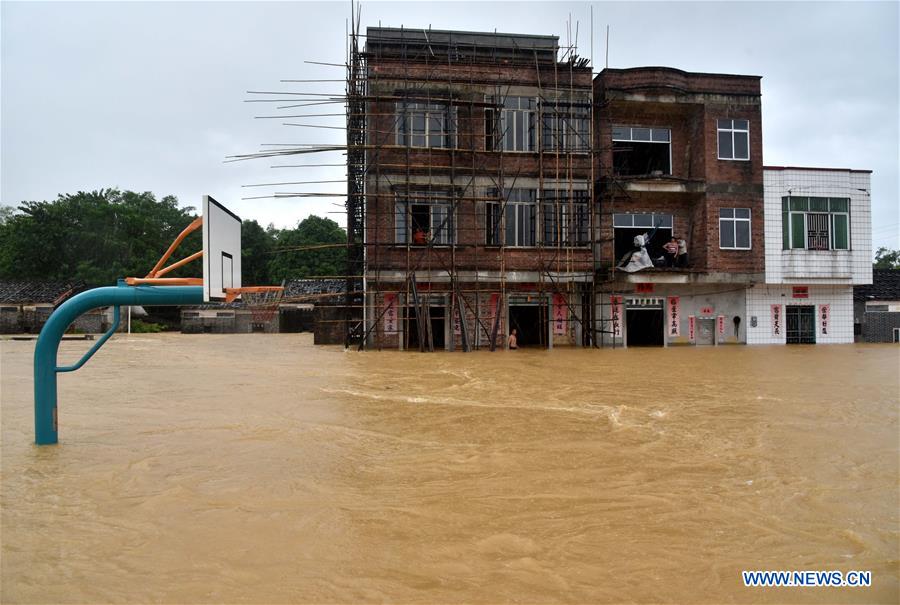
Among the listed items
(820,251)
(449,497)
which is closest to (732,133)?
(820,251)

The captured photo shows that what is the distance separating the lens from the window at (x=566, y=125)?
22547 mm

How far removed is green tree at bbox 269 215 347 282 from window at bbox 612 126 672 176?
96.8 ft

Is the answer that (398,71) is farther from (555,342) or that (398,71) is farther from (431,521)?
(431,521)

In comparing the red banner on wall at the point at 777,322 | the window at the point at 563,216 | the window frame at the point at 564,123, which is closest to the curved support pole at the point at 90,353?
the window at the point at 563,216

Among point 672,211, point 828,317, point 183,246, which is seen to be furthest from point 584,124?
point 183,246

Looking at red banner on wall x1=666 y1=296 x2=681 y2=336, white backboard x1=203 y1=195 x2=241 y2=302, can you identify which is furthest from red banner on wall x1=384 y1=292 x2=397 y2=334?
white backboard x1=203 y1=195 x2=241 y2=302

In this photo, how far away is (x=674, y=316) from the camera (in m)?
23.5

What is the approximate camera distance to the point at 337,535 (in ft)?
13.1

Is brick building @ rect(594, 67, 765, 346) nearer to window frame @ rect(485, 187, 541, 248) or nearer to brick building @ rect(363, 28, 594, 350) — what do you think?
brick building @ rect(363, 28, 594, 350)

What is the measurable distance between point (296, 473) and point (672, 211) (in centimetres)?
2147

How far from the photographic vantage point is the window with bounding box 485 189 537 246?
2212cm

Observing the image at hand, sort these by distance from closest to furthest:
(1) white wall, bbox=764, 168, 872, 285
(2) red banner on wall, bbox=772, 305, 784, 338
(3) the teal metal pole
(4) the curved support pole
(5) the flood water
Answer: (5) the flood water, (3) the teal metal pole, (4) the curved support pole, (1) white wall, bbox=764, 168, 872, 285, (2) red banner on wall, bbox=772, 305, 784, 338

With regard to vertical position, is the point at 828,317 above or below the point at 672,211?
below

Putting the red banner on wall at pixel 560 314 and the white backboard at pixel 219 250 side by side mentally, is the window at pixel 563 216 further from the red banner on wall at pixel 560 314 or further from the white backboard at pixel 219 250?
the white backboard at pixel 219 250
